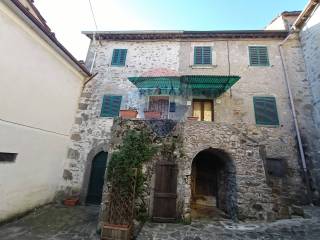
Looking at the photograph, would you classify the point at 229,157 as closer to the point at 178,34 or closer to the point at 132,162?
the point at 132,162

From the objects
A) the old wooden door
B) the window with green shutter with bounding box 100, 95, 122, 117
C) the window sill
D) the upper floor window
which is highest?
the upper floor window

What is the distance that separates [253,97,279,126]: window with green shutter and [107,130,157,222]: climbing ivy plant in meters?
5.88

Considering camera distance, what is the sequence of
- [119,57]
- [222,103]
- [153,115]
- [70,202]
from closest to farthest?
[153,115], [70,202], [222,103], [119,57]

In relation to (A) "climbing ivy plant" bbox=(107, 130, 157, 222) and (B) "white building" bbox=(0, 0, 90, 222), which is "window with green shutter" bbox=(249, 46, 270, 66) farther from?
(B) "white building" bbox=(0, 0, 90, 222)

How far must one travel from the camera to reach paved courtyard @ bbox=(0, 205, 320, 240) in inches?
193

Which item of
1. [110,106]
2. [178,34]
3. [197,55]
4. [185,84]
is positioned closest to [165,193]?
[185,84]

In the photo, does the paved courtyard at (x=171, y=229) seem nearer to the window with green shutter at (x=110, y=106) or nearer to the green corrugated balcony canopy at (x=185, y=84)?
the window with green shutter at (x=110, y=106)

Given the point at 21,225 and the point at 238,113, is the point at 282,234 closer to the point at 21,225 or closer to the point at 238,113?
the point at 238,113

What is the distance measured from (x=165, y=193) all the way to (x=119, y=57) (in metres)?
8.11

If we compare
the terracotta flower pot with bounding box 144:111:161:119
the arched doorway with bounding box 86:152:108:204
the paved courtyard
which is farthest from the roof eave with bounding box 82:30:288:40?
the paved courtyard

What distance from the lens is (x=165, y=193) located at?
601 centimetres

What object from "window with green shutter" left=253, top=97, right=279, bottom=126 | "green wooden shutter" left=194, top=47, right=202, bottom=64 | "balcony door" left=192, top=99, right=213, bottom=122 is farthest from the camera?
"green wooden shutter" left=194, top=47, right=202, bottom=64

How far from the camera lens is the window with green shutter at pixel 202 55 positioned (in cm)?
998

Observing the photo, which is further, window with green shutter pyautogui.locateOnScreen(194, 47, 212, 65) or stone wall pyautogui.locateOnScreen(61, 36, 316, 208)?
window with green shutter pyautogui.locateOnScreen(194, 47, 212, 65)
